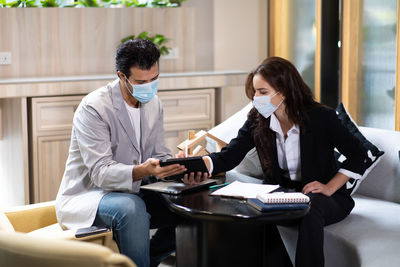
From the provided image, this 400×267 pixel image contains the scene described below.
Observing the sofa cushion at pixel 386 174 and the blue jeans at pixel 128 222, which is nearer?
the blue jeans at pixel 128 222

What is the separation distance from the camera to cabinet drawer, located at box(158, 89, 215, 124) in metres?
3.88

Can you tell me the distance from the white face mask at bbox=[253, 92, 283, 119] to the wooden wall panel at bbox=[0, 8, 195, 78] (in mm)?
1894

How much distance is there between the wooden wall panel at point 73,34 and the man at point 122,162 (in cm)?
152

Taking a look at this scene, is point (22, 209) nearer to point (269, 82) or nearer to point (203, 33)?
point (269, 82)

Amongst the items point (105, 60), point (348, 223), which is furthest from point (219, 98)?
point (348, 223)

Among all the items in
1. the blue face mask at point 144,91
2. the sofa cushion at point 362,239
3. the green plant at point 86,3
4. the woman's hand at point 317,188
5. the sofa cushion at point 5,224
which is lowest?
the sofa cushion at point 362,239

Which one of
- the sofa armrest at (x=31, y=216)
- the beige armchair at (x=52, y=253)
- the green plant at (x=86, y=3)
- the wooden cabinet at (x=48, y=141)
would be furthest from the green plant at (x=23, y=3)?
the beige armchair at (x=52, y=253)

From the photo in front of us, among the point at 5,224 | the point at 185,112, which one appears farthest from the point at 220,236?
the point at 185,112

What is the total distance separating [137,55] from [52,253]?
130cm

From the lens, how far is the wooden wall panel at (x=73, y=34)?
154 inches

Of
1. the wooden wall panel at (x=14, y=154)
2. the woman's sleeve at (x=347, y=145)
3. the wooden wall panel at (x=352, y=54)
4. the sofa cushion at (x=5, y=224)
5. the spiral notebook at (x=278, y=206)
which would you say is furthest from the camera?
the wooden wall panel at (x=352, y=54)

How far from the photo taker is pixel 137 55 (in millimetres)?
2547

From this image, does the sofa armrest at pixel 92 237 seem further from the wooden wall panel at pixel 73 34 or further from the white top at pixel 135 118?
the wooden wall panel at pixel 73 34

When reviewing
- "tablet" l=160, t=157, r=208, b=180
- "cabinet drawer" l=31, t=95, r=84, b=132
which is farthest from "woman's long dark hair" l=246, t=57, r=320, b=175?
"cabinet drawer" l=31, t=95, r=84, b=132
